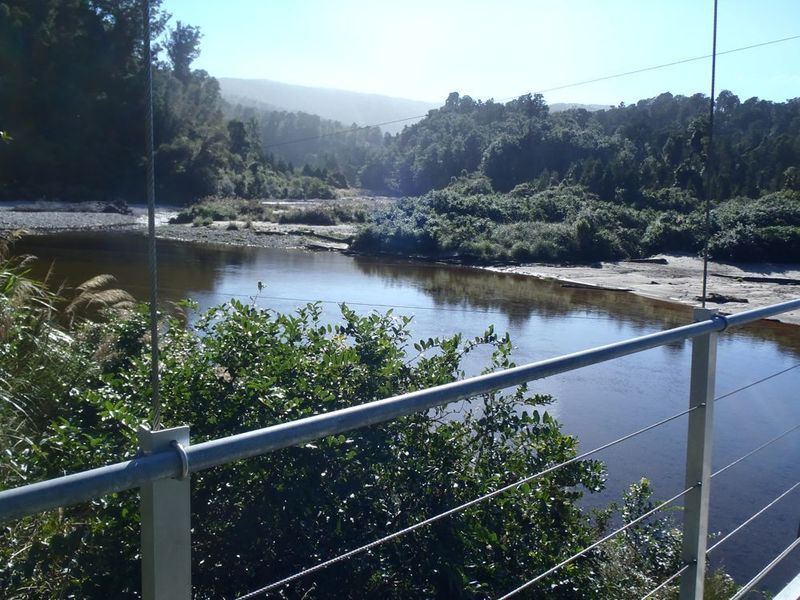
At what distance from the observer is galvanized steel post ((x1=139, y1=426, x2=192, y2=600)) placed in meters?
1.27

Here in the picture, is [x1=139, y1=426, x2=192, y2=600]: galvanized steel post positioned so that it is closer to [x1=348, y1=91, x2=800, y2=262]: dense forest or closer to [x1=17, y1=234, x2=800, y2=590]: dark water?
[x1=17, y1=234, x2=800, y2=590]: dark water

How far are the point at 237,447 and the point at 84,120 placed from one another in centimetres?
4227

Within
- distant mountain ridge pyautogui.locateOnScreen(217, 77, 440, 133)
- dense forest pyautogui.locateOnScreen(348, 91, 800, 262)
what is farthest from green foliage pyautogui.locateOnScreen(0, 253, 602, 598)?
distant mountain ridge pyautogui.locateOnScreen(217, 77, 440, 133)

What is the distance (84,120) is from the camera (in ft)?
132

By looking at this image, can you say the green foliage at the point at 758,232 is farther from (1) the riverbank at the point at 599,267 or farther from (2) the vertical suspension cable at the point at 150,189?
(2) the vertical suspension cable at the point at 150,189

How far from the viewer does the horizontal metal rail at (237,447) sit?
3.63 feet

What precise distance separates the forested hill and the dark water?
34.5ft

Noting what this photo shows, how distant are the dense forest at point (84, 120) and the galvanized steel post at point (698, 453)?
104ft

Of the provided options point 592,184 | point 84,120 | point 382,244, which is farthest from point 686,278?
point 84,120

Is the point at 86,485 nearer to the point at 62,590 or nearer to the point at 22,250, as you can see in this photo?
the point at 62,590

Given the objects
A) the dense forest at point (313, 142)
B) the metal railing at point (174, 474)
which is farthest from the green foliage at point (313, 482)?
the dense forest at point (313, 142)

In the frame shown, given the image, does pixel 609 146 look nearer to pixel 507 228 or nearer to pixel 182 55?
pixel 507 228

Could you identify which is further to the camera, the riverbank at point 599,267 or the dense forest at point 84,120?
the dense forest at point 84,120

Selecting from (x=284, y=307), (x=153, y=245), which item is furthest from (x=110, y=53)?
(x=153, y=245)
